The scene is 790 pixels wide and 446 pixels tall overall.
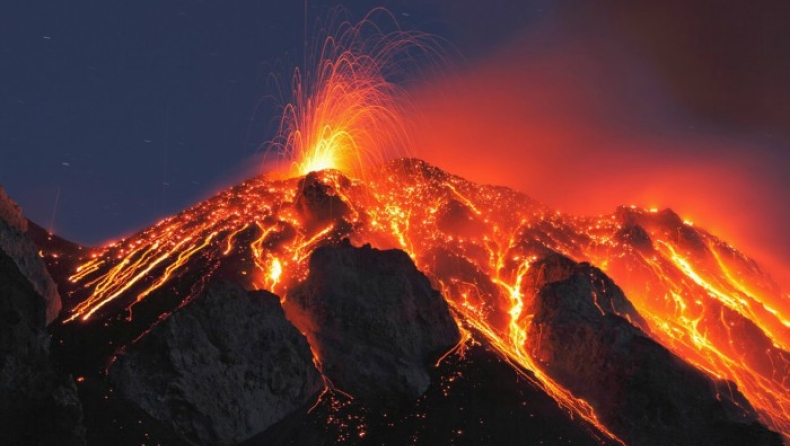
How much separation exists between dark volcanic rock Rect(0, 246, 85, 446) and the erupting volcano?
235 cm

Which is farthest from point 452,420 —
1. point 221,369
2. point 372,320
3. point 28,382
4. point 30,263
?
point 30,263

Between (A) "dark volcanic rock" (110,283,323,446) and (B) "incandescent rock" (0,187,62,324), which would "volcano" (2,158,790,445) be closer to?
(A) "dark volcanic rock" (110,283,323,446)

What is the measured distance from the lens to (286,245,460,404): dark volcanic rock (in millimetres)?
42375

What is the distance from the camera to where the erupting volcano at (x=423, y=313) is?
124ft

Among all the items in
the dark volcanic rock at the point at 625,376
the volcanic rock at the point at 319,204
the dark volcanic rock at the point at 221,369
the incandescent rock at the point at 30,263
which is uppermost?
the volcanic rock at the point at 319,204

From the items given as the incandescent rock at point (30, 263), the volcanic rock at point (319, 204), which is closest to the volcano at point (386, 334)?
the volcanic rock at point (319, 204)

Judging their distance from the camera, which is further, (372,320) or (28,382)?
(372,320)

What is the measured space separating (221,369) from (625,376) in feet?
109

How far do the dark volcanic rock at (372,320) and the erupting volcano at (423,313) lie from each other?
161 millimetres

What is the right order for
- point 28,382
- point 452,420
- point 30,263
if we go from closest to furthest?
point 28,382, point 452,420, point 30,263

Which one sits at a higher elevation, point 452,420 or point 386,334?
point 386,334

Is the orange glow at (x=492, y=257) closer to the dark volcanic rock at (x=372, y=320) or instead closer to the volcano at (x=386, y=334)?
the volcano at (x=386, y=334)

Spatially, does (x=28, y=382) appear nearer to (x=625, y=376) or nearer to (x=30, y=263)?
(x=30, y=263)

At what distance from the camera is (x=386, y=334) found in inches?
1831
